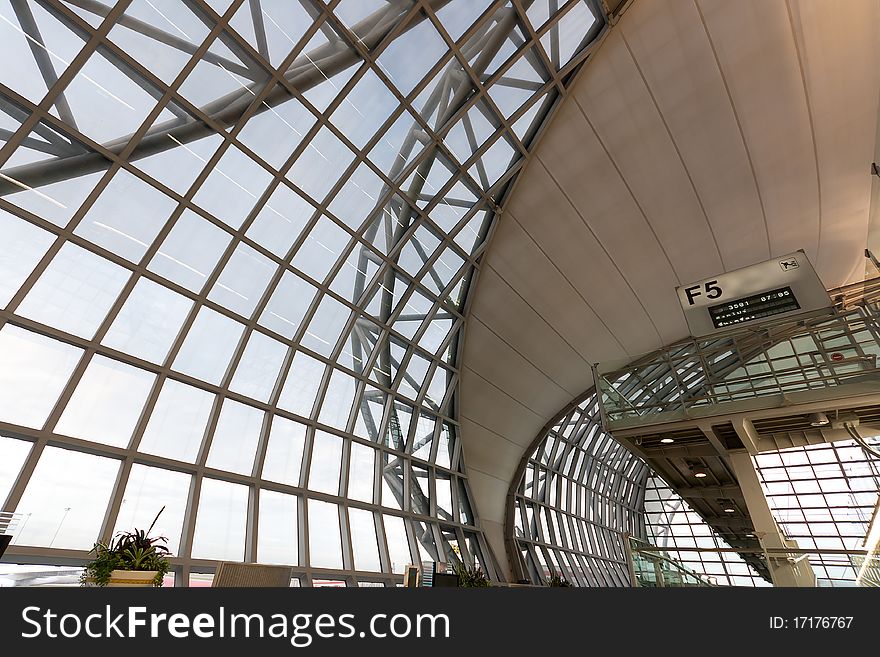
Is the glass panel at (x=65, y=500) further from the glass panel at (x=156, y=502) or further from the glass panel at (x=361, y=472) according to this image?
the glass panel at (x=361, y=472)

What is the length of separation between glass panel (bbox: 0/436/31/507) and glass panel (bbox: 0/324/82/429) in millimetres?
374

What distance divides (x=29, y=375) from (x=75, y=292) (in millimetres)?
1863

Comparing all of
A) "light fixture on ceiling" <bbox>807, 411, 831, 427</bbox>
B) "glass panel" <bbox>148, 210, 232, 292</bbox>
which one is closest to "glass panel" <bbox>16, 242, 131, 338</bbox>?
"glass panel" <bbox>148, 210, 232, 292</bbox>

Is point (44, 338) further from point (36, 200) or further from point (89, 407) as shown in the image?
point (36, 200)

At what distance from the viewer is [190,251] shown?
12.2m

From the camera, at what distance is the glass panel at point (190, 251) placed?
38.6 ft

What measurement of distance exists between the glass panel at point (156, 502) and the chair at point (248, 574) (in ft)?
16.0

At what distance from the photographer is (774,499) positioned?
37938mm

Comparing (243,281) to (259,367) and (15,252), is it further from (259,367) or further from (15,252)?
(15,252)

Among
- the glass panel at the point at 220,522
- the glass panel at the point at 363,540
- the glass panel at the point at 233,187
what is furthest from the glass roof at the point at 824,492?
the glass panel at the point at 233,187

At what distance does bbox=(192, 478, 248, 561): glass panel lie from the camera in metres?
11.7
